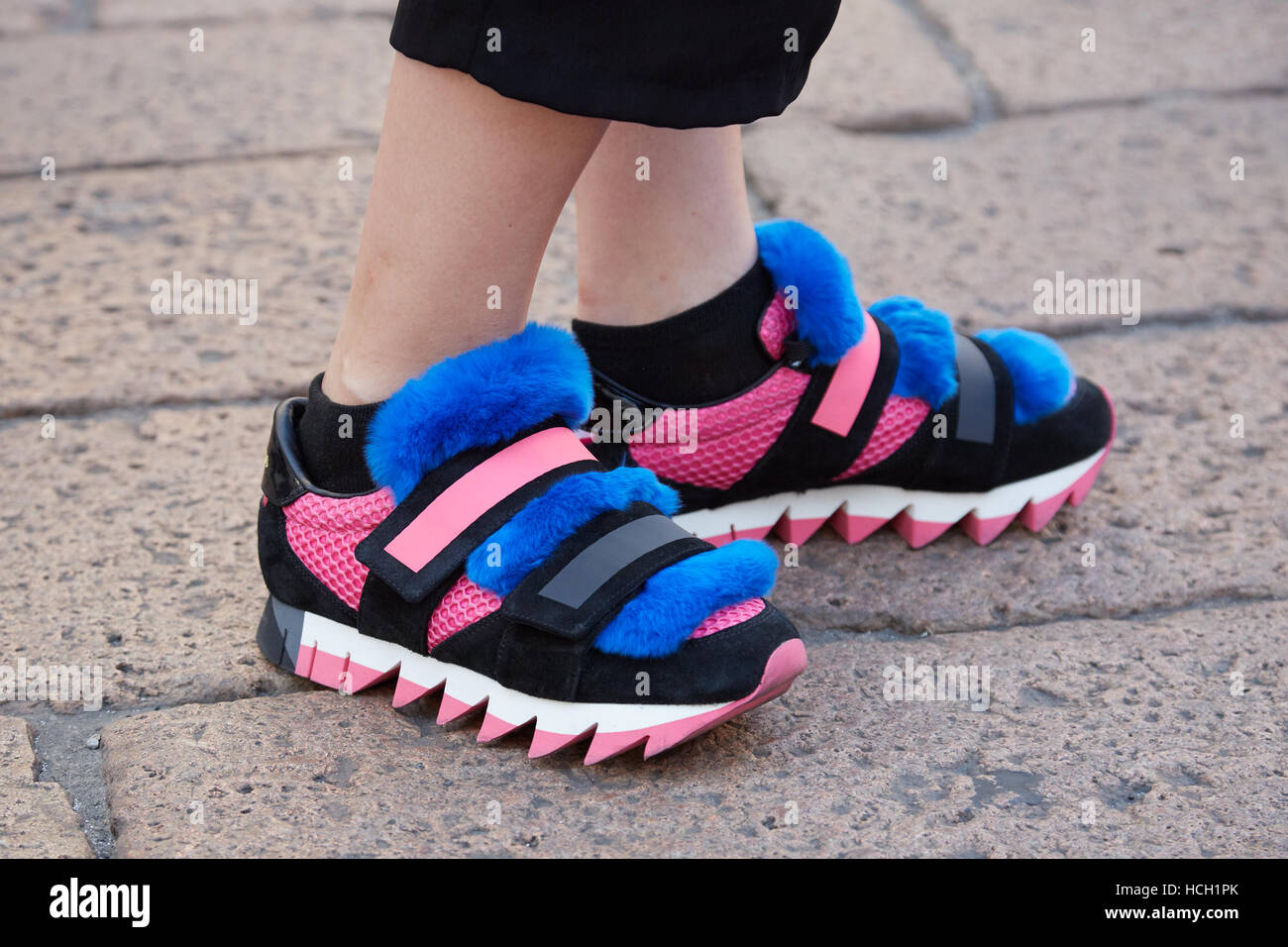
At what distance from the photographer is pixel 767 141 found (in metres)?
2.13

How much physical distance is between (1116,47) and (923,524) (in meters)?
1.58

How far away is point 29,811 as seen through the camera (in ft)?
3.12

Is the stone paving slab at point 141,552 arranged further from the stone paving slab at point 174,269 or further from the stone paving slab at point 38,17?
the stone paving slab at point 38,17

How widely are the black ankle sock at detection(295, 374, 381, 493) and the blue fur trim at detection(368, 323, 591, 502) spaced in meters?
0.02

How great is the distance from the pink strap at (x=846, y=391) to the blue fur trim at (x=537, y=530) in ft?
0.99

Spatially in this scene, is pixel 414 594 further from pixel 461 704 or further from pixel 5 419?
pixel 5 419

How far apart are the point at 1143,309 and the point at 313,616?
46.0 inches

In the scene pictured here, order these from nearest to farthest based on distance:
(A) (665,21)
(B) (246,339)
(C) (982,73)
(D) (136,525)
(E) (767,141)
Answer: (A) (665,21)
(D) (136,525)
(B) (246,339)
(E) (767,141)
(C) (982,73)

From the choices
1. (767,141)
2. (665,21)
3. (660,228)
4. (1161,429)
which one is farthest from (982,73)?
(665,21)

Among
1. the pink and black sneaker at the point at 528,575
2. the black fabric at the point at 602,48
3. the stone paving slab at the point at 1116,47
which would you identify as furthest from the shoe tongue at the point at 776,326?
the stone paving slab at the point at 1116,47

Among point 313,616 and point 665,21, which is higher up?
point 665,21

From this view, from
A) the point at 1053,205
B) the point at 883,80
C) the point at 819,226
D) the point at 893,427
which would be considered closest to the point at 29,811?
the point at 893,427

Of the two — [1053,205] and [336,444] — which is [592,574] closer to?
[336,444]

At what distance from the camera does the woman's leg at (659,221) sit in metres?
1.14
